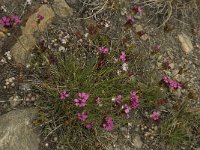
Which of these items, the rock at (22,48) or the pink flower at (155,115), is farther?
the pink flower at (155,115)

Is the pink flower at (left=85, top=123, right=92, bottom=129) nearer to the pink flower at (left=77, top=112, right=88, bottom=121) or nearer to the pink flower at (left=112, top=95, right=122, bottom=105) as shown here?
the pink flower at (left=77, top=112, right=88, bottom=121)

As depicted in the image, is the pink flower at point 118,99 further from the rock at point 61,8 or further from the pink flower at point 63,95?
the rock at point 61,8

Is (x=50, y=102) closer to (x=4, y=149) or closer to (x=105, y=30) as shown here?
(x=4, y=149)

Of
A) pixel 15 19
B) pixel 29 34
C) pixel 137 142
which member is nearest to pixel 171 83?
pixel 137 142

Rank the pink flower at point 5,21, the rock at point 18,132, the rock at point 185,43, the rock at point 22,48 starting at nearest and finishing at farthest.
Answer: the rock at point 18,132 → the pink flower at point 5,21 → the rock at point 22,48 → the rock at point 185,43

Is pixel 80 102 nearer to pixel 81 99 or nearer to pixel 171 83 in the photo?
pixel 81 99

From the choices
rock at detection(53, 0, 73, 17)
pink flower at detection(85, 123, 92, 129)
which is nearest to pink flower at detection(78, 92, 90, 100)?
pink flower at detection(85, 123, 92, 129)

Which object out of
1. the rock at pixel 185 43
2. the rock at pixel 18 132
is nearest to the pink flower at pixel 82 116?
the rock at pixel 18 132

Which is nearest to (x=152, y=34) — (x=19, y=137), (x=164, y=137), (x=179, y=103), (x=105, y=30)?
(x=105, y=30)
